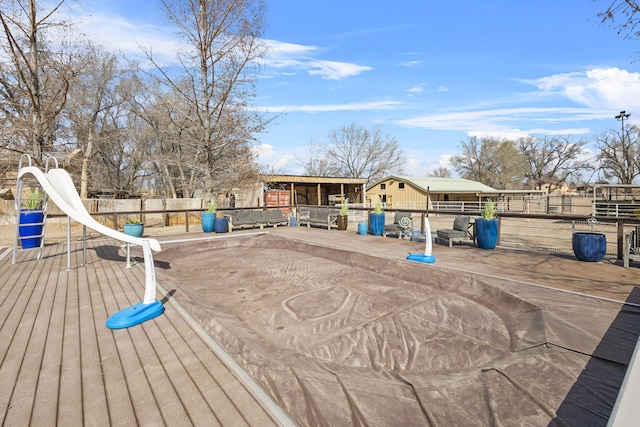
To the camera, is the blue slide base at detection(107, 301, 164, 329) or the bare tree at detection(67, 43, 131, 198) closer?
the blue slide base at detection(107, 301, 164, 329)

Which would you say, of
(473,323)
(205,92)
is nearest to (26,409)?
(473,323)

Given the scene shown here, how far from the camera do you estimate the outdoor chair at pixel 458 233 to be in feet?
22.2

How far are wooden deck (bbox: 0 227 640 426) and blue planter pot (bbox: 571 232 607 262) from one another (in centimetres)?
48

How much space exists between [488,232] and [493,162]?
4337 cm

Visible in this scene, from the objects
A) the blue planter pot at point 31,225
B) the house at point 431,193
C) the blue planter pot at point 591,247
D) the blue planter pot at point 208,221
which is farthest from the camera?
the house at point 431,193

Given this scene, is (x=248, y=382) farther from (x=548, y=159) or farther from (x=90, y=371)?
(x=548, y=159)

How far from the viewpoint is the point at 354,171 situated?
133 ft

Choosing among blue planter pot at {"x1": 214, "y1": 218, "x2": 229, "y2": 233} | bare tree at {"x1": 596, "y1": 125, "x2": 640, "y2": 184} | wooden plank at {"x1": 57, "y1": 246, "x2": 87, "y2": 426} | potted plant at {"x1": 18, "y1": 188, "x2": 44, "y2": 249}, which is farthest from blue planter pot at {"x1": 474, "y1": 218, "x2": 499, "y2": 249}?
bare tree at {"x1": 596, "y1": 125, "x2": 640, "y2": 184}

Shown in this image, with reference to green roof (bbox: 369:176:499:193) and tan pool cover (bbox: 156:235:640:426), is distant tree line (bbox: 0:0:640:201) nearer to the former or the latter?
tan pool cover (bbox: 156:235:640:426)

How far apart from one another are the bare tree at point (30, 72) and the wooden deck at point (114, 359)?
6.42 metres

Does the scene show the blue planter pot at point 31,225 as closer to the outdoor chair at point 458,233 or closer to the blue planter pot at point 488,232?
the outdoor chair at point 458,233

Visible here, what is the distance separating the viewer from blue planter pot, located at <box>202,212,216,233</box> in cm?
945

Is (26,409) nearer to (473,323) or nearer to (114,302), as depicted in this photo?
(114,302)

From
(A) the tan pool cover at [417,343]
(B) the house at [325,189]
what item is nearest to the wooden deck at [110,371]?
(A) the tan pool cover at [417,343]
